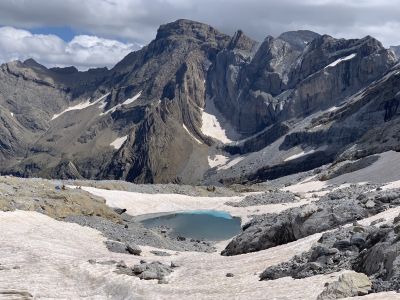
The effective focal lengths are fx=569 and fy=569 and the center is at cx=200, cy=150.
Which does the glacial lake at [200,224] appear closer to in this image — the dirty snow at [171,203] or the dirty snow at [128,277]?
the dirty snow at [171,203]

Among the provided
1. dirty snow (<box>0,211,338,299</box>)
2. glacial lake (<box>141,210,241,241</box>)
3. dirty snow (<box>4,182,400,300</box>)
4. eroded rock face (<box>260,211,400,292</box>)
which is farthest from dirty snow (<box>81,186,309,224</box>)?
eroded rock face (<box>260,211,400,292</box>)

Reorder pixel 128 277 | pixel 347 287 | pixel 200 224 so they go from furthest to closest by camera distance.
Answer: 1. pixel 200 224
2. pixel 128 277
3. pixel 347 287

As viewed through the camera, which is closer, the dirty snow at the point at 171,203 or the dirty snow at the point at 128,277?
the dirty snow at the point at 128,277

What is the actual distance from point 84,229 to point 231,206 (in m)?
48.5

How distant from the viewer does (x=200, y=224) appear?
84.6 m

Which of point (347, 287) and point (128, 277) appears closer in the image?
point (347, 287)

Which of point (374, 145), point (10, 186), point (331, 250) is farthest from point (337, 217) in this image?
point (374, 145)

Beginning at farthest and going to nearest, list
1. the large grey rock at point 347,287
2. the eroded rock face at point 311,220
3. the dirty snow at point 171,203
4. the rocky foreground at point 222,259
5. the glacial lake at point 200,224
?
the dirty snow at point 171,203
the glacial lake at point 200,224
the eroded rock face at point 311,220
the rocky foreground at point 222,259
the large grey rock at point 347,287

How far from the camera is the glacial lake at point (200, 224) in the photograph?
247 ft

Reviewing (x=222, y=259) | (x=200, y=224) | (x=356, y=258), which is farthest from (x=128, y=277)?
(x=200, y=224)

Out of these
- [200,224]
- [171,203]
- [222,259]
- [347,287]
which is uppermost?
[171,203]

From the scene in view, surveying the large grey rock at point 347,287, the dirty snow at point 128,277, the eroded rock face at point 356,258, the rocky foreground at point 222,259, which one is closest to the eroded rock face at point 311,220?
the rocky foreground at point 222,259

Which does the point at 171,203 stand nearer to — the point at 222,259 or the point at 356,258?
the point at 222,259

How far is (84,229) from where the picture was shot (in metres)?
52.2
